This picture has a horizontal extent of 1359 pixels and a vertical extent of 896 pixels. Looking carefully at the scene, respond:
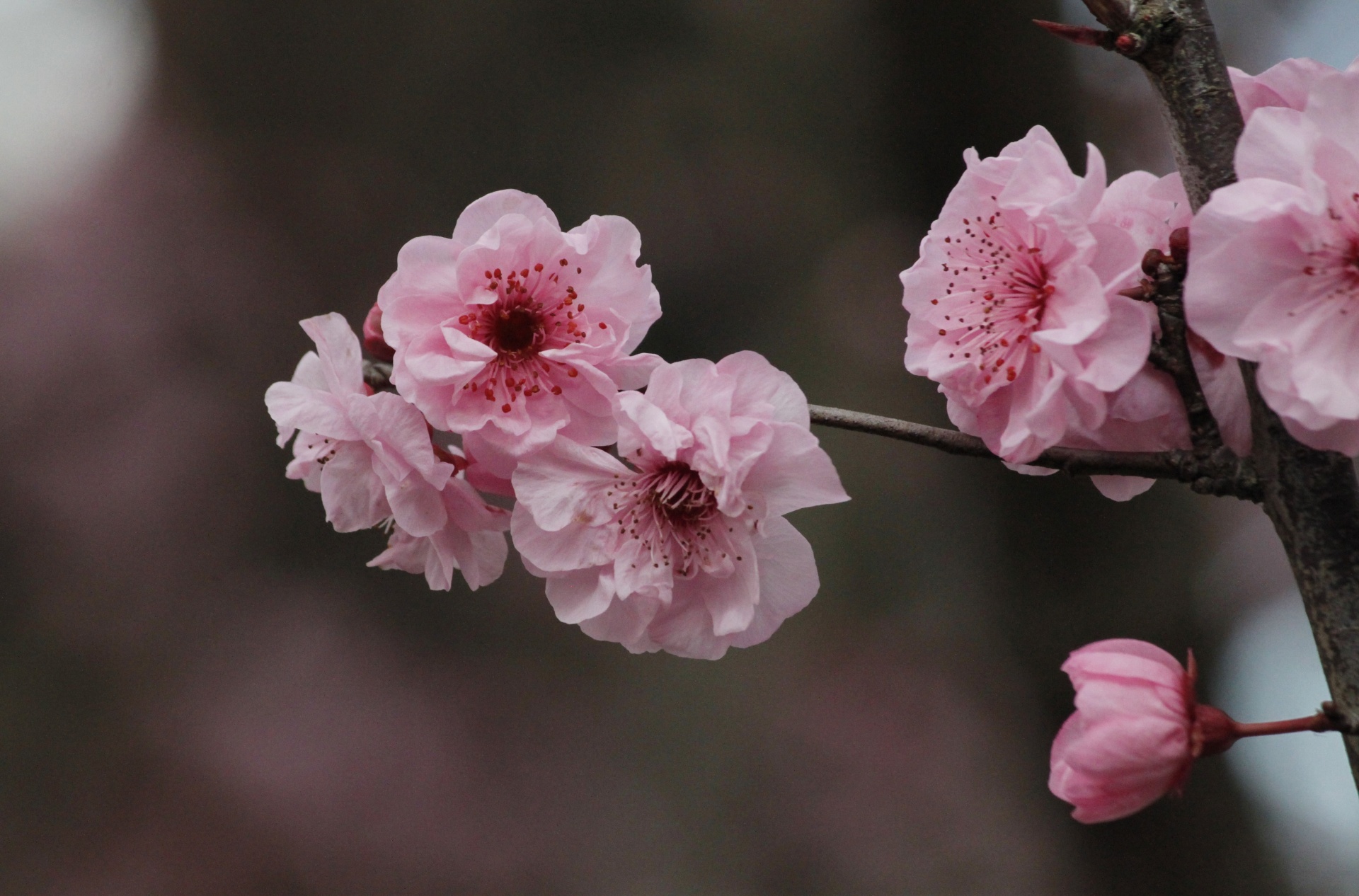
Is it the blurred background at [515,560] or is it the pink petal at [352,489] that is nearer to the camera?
the pink petal at [352,489]

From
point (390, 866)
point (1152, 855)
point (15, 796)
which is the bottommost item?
point (1152, 855)

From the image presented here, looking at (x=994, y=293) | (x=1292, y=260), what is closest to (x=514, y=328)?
(x=994, y=293)

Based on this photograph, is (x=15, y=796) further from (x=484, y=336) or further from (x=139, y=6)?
(x=484, y=336)

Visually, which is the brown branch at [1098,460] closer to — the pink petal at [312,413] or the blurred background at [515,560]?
the pink petal at [312,413]

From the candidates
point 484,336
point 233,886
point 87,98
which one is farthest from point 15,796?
point 484,336

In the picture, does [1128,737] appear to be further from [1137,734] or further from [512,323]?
[512,323]

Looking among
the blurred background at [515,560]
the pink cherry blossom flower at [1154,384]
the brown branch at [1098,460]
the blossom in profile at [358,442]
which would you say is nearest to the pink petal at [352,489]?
the blossom in profile at [358,442]

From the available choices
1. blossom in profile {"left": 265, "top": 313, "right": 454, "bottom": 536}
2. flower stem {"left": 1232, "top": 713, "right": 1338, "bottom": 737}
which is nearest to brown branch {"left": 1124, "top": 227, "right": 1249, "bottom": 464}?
flower stem {"left": 1232, "top": 713, "right": 1338, "bottom": 737}
